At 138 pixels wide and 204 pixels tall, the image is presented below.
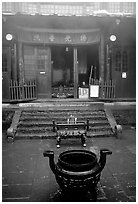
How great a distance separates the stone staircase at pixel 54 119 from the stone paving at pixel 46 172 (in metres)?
0.67

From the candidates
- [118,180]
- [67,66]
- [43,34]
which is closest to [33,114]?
[43,34]

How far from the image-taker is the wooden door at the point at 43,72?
46.7 feet

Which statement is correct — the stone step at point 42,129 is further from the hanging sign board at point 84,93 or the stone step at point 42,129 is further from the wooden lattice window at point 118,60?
the wooden lattice window at point 118,60

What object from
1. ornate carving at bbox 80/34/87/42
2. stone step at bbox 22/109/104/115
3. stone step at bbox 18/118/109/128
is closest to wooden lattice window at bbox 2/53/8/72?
stone step at bbox 22/109/104/115

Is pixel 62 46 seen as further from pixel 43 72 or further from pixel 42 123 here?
pixel 42 123

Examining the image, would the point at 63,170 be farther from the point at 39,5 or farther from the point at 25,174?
the point at 39,5

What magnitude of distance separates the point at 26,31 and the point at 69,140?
7.60 metres

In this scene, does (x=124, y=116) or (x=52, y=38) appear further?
(x=52, y=38)

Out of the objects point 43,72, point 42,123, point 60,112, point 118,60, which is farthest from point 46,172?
point 118,60

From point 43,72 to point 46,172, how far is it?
29.5 ft

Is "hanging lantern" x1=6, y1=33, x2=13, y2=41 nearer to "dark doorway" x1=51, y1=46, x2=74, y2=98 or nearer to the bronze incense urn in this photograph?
"dark doorway" x1=51, y1=46, x2=74, y2=98

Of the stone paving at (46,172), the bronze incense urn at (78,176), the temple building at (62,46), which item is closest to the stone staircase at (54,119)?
the stone paving at (46,172)

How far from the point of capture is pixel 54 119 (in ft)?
37.5

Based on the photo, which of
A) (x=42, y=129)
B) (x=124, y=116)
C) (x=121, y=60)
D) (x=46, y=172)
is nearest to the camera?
(x=46, y=172)
